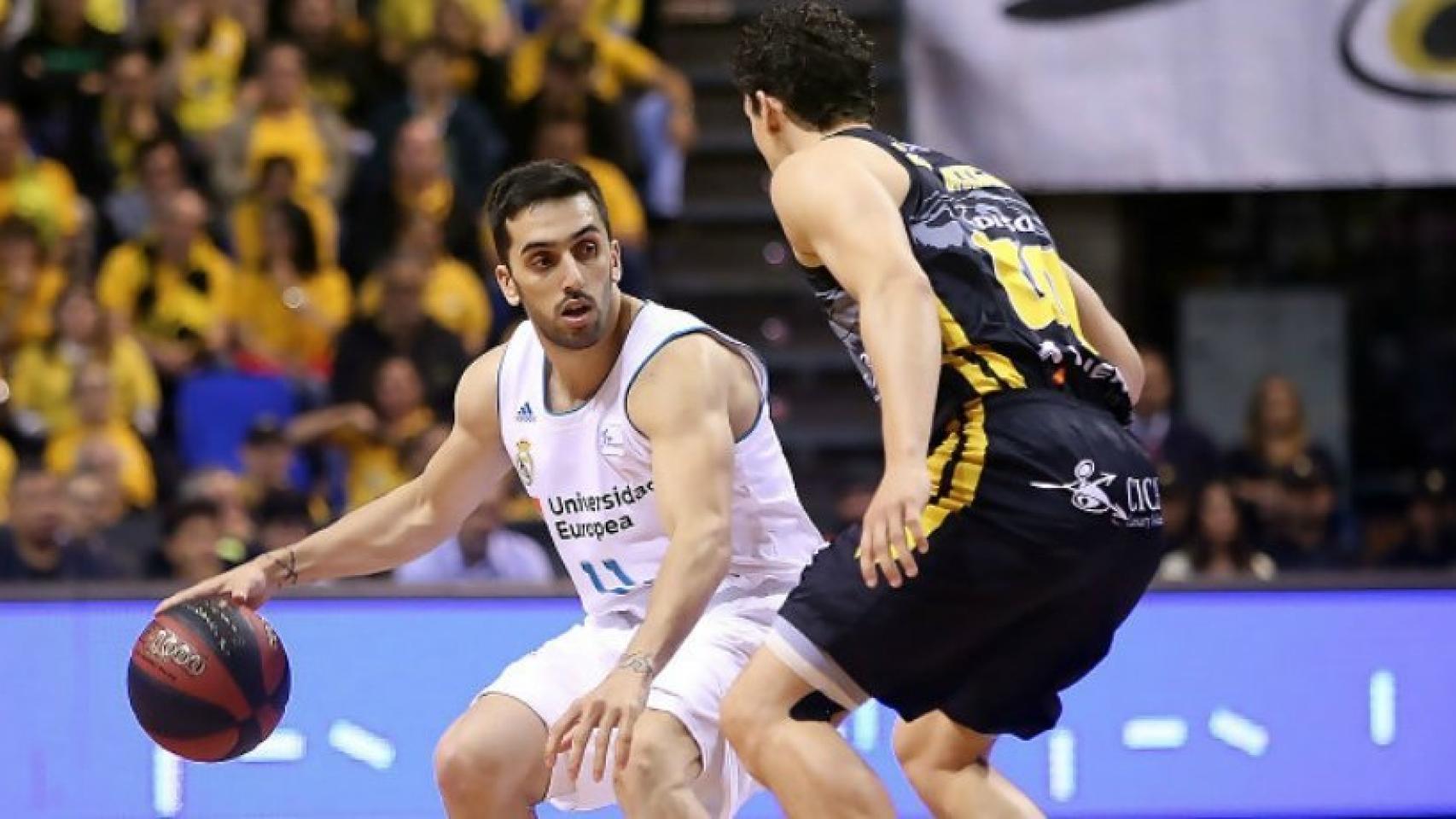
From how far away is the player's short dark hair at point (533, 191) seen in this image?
520 cm

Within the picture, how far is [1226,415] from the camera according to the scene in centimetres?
1166

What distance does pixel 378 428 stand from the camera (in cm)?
943

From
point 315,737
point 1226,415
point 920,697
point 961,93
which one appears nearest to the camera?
point 920,697

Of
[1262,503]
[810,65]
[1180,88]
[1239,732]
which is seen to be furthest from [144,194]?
[810,65]

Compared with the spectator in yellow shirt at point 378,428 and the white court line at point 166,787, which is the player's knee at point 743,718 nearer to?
the white court line at point 166,787

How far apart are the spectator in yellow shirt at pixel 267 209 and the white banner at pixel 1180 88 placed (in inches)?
93.9

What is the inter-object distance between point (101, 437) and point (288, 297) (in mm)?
1017

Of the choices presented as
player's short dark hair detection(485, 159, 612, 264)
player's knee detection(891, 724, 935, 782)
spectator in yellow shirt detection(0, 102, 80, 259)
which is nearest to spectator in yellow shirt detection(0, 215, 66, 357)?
spectator in yellow shirt detection(0, 102, 80, 259)

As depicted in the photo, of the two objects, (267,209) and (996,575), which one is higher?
(996,575)

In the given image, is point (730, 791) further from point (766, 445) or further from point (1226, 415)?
point (1226, 415)

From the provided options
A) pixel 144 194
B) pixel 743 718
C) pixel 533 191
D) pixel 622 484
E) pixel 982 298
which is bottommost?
pixel 144 194

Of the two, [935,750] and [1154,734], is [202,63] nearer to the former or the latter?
[1154,734]

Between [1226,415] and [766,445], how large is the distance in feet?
21.9

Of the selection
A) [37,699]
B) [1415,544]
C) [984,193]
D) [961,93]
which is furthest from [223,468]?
[984,193]
